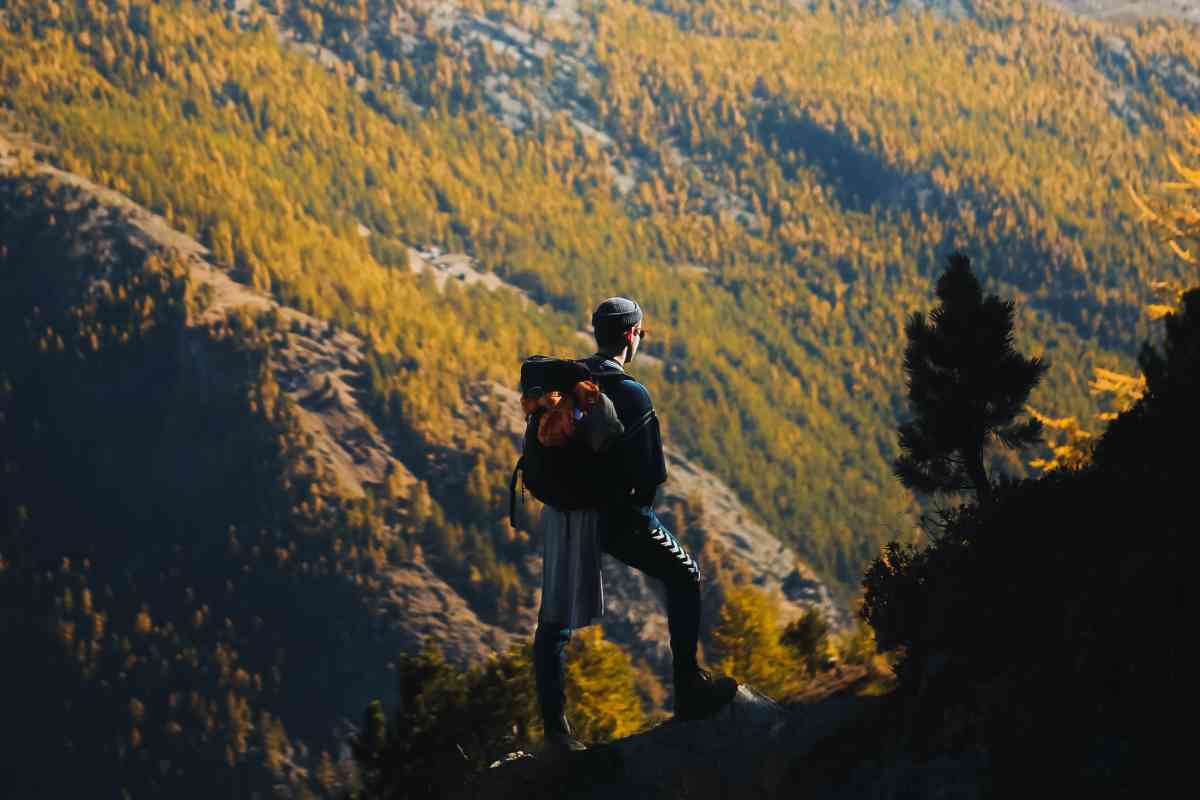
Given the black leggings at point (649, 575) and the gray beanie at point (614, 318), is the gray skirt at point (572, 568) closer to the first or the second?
the black leggings at point (649, 575)

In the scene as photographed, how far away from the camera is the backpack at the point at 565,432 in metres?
7.94

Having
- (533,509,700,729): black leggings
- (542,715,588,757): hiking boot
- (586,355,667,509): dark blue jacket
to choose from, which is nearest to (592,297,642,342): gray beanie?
(586,355,667,509): dark blue jacket

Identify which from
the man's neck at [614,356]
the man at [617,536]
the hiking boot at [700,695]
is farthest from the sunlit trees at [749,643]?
the man's neck at [614,356]

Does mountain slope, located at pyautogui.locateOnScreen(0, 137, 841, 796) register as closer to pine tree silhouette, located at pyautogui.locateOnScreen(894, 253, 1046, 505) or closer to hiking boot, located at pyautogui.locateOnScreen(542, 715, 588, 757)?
pine tree silhouette, located at pyautogui.locateOnScreen(894, 253, 1046, 505)

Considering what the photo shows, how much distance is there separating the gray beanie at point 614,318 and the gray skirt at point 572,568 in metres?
1.20

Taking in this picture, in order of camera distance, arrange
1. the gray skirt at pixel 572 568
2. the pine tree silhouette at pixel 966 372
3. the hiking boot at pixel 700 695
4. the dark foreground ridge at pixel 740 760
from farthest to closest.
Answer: the pine tree silhouette at pixel 966 372 < the hiking boot at pixel 700 695 < the gray skirt at pixel 572 568 < the dark foreground ridge at pixel 740 760

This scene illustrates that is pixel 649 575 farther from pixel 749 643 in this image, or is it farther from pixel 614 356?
pixel 749 643

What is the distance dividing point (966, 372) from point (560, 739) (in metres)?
11.0

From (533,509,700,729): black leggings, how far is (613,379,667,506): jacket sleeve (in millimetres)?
254

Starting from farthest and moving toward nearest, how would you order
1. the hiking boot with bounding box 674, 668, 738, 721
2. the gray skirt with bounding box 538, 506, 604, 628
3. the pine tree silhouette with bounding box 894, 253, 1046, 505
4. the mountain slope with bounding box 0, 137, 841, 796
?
the mountain slope with bounding box 0, 137, 841, 796
the pine tree silhouette with bounding box 894, 253, 1046, 505
the hiking boot with bounding box 674, 668, 738, 721
the gray skirt with bounding box 538, 506, 604, 628

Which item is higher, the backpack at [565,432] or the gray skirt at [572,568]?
the backpack at [565,432]

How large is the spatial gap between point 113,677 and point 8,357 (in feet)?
203

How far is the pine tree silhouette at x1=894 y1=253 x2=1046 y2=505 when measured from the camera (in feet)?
59.1

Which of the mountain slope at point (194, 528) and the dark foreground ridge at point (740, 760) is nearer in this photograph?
the dark foreground ridge at point (740, 760)
